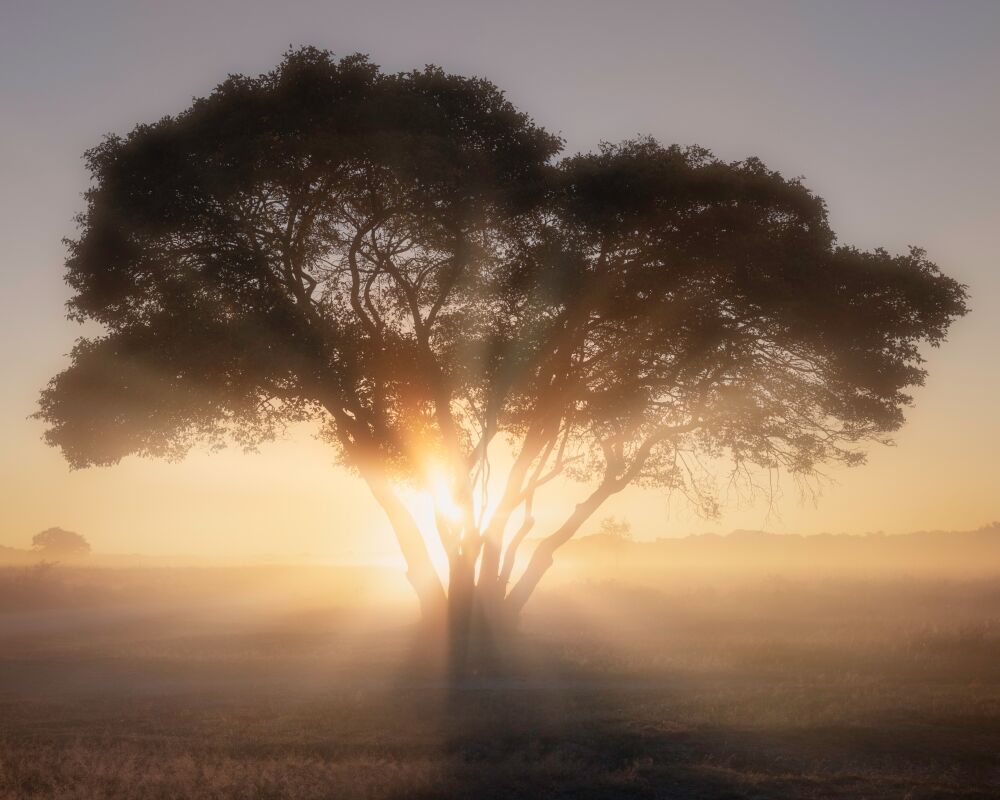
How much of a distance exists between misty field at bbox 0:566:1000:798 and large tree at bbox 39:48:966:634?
17.3 ft

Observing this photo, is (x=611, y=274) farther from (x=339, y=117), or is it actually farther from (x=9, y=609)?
(x=9, y=609)

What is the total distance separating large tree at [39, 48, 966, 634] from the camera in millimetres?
23500

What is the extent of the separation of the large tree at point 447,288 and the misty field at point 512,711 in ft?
17.3

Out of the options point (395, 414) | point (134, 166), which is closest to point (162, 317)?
point (134, 166)

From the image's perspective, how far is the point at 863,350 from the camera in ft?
83.6

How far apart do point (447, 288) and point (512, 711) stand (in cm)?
1159

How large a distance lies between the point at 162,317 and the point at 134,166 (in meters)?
3.97

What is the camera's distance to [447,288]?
25047 millimetres

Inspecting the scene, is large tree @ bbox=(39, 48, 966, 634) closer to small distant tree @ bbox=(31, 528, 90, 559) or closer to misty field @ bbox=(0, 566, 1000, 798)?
misty field @ bbox=(0, 566, 1000, 798)

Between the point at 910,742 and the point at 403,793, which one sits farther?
the point at 910,742

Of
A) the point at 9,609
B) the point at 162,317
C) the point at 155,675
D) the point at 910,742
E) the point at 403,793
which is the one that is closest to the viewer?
the point at 403,793

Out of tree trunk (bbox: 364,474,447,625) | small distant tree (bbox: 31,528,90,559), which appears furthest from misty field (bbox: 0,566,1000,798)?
small distant tree (bbox: 31,528,90,559)

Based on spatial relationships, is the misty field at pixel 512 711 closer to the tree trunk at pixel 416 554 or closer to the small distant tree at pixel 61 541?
the tree trunk at pixel 416 554

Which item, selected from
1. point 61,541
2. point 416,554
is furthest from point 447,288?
point 61,541
